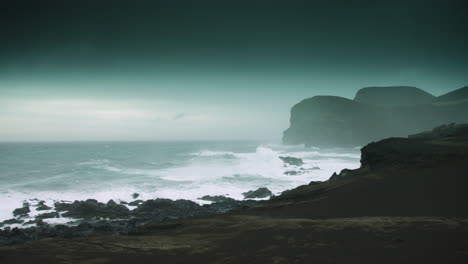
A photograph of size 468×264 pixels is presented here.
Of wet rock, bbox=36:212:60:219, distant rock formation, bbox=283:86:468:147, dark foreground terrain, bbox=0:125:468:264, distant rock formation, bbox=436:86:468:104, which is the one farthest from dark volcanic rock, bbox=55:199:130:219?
distant rock formation, bbox=436:86:468:104

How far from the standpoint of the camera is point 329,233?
16.3 metres

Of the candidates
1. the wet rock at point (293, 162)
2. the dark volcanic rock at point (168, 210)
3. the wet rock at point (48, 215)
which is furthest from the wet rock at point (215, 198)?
the wet rock at point (293, 162)

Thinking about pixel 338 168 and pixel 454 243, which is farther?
pixel 338 168

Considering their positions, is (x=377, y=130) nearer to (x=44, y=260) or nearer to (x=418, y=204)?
(x=418, y=204)

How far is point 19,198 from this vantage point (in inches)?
1686

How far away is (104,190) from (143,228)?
29.3 metres

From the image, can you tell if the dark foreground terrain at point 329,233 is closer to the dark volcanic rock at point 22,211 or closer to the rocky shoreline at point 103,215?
the rocky shoreline at point 103,215

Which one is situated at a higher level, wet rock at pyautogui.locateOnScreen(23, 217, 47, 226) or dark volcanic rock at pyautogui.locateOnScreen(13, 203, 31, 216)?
dark volcanic rock at pyautogui.locateOnScreen(13, 203, 31, 216)

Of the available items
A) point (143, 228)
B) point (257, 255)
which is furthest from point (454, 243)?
point (143, 228)

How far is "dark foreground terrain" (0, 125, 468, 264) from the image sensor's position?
1337 cm

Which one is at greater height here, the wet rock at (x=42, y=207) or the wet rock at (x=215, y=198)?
the wet rock at (x=42, y=207)

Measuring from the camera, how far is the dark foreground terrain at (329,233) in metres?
13.4

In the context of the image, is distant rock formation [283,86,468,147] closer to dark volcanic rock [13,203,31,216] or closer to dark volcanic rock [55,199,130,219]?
dark volcanic rock [55,199,130,219]

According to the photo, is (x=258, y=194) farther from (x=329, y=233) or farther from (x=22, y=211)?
(x=22, y=211)
